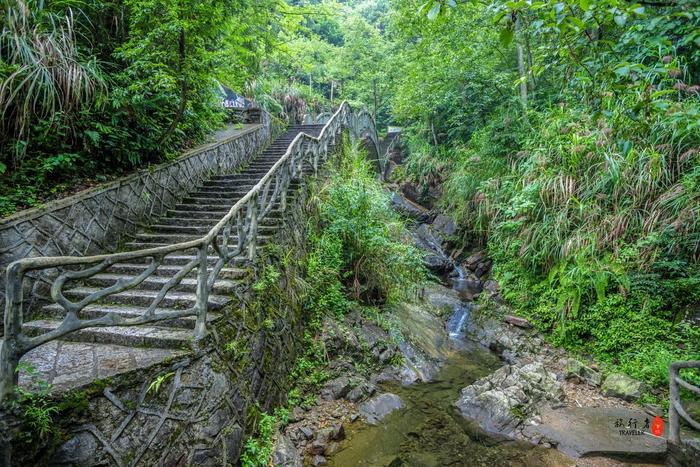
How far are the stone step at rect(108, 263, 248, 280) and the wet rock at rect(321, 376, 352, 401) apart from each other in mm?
2001

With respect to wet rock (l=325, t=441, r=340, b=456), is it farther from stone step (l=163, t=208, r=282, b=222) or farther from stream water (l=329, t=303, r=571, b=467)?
stone step (l=163, t=208, r=282, b=222)

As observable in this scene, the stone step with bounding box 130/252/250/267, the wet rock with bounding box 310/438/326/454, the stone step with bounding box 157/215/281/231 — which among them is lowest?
the wet rock with bounding box 310/438/326/454

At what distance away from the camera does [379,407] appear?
4.78 meters

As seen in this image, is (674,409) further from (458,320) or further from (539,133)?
(539,133)

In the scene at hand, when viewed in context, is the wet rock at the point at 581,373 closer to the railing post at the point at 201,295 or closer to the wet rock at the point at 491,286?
the wet rock at the point at 491,286

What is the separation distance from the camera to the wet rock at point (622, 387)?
485 cm

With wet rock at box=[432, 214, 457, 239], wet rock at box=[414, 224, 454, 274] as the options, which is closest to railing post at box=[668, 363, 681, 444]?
wet rock at box=[414, 224, 454, 274]

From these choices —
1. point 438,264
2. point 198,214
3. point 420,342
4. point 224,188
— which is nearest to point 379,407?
point 420,342

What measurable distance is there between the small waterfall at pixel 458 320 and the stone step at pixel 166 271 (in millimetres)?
5184

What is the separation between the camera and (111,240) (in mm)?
5059

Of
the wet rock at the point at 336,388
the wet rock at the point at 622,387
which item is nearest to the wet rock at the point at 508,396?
the wet rock at the point at 622,387

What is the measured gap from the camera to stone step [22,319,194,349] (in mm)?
3162

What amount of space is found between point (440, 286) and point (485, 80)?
688cm

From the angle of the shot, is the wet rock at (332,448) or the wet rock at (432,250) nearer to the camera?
the wet rock at (332,448)
